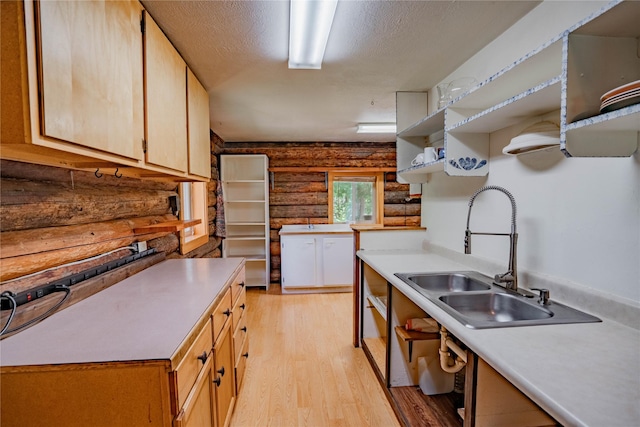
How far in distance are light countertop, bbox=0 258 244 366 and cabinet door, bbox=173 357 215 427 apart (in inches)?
8.8

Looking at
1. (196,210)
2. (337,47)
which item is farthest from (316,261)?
(337,47)

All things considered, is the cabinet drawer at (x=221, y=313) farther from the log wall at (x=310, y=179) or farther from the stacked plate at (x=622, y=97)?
the log wall at (x=310, y=179)

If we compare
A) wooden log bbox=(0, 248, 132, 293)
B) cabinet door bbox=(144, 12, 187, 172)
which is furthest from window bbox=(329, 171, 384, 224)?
wooden log bbox=(0, 248, 132, 293)

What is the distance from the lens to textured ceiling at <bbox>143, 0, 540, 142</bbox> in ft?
4.68

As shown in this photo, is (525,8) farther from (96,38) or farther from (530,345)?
(96,38)

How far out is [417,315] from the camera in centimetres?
198

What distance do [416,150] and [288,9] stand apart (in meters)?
1.55

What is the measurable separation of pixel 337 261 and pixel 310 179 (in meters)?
1.36

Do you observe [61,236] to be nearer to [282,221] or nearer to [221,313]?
[221,313]

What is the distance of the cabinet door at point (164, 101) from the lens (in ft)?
4.68

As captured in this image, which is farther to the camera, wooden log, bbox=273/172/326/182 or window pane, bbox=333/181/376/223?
window pane, bbox=333/181/376/223

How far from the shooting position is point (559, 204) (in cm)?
134

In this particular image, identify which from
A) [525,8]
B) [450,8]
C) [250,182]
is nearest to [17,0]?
[450,8]

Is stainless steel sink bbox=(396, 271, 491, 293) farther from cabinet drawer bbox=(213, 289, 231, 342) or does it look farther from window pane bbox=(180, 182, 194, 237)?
window pane bbox=(180, 182, 194, 237)
